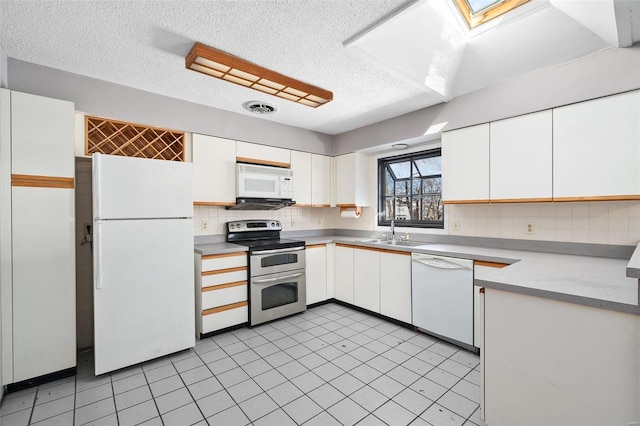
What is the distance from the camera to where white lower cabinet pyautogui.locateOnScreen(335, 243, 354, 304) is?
11.7ft

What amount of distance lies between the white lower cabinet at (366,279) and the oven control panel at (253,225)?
1.09 m

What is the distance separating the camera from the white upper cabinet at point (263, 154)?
331 cm

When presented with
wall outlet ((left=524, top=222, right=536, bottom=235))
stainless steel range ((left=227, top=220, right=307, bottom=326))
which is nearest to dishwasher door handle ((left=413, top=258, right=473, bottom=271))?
wall outlet ((left=524, top=222, right=536, bottom=235))

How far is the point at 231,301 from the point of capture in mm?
2893

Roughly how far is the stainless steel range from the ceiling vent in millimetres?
1309

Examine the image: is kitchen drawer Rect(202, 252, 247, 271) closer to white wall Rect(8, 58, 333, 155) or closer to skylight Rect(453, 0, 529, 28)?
white wall Rect(8, 58, 333, 155)

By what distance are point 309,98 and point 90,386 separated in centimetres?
284

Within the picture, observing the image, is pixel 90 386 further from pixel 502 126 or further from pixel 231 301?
pixel 502 126

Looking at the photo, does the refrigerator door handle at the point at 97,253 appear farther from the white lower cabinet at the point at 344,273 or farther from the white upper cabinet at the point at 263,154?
the white lower cabinet at the point at 344,273

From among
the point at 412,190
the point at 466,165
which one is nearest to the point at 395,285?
the point at 412,190

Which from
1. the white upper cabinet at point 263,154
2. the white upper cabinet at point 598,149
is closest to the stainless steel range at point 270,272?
the white upper cabinet at point 263,154

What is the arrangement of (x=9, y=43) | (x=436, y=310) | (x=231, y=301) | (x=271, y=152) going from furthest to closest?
(x=271, y=152) < (x=231, y=301) < (x=436, y=310) < (x=9, y=43)

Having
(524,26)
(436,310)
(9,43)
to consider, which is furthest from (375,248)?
(9,43)

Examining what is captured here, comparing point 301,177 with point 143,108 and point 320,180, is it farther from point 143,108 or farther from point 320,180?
point 143,108
